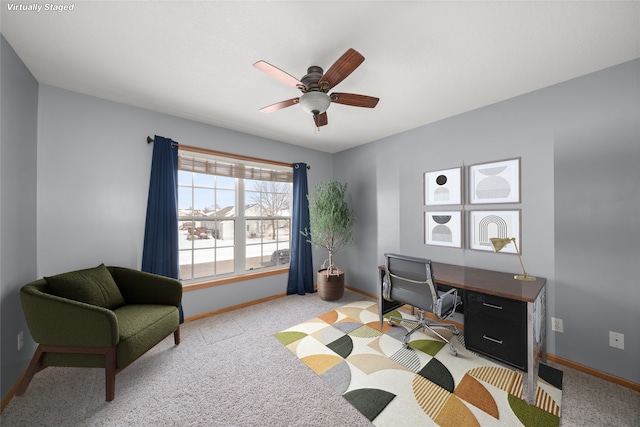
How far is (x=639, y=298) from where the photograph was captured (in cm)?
180

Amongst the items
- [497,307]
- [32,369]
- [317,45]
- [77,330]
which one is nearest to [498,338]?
[497,307]

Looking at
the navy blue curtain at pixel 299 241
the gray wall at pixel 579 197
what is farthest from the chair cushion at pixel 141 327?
the gray wall at pixel 579 197

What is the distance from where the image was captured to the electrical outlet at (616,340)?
1865mm

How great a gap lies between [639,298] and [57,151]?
199 inches

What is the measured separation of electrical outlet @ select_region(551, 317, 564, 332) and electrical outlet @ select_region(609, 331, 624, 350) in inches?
10.9

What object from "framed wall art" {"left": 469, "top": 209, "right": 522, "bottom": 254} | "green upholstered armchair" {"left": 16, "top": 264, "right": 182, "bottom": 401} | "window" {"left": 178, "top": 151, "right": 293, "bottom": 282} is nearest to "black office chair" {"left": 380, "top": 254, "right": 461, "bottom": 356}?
"framed wall art" {"left": 469, "top": 209, "right": 522, "bottom": 254}

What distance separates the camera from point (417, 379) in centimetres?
190

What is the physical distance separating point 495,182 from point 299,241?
107 inches

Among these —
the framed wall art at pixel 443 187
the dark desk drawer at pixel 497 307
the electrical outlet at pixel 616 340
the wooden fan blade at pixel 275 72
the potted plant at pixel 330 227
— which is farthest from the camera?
the potted plant at pixel 330 227

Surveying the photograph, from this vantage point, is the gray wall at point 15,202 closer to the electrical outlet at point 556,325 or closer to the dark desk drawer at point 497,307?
the dark desk drawer at point 497,307

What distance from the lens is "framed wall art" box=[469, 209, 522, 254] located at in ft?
7.87

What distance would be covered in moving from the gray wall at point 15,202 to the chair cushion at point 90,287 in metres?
0.24

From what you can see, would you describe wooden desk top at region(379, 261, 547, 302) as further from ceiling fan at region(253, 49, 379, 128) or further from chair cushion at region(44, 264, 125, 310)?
chair cushion at region(44, 264, 125, 310)

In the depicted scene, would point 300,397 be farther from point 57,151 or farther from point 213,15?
point 57,151
